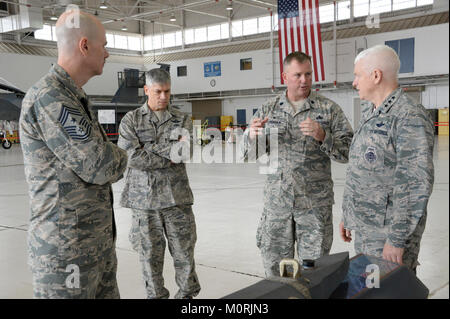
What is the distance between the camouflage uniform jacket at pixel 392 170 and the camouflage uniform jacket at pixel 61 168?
126 cm

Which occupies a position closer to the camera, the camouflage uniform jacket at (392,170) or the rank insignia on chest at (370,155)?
the camouflage uniform jacket at (392,170)

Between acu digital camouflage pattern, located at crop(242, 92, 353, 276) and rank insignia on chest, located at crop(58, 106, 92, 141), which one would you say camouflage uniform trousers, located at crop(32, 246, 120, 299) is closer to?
rank insignia on chest, located at crop(58, 106, 92, 141)

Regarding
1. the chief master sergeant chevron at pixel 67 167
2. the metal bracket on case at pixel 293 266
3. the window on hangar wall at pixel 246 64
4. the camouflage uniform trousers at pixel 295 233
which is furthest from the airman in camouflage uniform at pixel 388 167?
the window on hangar wall at pixel 246 64

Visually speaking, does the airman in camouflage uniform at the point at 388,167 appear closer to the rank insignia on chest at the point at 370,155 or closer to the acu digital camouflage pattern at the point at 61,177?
the rank insignia on chest at the point at 370,155

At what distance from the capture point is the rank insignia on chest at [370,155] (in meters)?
2.18

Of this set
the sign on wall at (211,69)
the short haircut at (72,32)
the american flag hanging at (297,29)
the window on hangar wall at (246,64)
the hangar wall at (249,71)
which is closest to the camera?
the short haircut at (72,32)

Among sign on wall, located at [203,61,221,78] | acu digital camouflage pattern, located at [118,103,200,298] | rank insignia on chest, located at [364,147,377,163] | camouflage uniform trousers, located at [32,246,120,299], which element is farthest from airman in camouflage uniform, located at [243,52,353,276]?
sign on wall, located at [203,61,221,78]

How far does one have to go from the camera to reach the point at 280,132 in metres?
3.13

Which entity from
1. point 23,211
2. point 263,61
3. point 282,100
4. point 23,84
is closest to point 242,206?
point 23,211

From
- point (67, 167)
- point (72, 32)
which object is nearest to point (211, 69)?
point (72, 32)

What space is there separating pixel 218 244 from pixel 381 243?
311 cm

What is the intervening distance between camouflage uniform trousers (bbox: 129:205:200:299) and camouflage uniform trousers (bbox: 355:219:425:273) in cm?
142

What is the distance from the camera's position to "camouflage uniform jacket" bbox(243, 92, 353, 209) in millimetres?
3037
